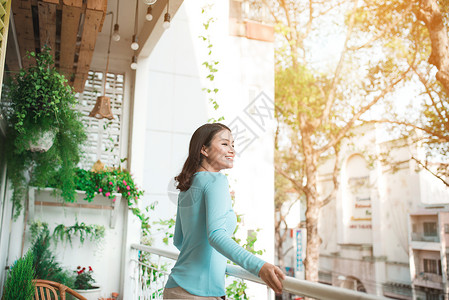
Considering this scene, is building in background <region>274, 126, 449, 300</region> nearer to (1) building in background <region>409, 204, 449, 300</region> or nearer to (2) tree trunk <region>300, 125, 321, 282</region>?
(1) building in background <region>409, 204, 449, 300</region>

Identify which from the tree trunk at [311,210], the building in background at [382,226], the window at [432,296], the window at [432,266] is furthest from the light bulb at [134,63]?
the window at [432,296]

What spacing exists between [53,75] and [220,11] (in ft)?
8.07

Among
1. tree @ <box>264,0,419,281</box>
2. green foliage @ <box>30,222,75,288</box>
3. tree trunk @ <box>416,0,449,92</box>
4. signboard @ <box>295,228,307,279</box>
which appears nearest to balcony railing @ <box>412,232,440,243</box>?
signboard @ <box>295,228,307,279</box>

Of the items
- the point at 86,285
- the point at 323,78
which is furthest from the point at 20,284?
the point at 323,78

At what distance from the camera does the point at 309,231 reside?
8.08 metres

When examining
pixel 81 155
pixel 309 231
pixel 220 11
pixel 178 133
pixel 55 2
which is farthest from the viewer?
pixel 309 231

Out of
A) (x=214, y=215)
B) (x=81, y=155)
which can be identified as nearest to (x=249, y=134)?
(x=81, y=155)

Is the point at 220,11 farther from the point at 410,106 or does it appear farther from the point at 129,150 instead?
the point at 410,106

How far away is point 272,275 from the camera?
792mm

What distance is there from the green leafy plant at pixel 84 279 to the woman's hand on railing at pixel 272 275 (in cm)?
223

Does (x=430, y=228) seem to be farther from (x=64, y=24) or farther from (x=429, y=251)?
(x=64, y=24)

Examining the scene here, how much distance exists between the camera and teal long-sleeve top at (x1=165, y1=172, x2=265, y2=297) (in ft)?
2.86

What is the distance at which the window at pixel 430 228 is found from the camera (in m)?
11.4

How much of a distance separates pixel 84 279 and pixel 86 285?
47 mm
